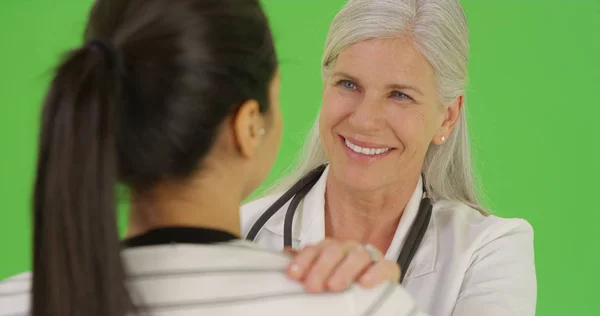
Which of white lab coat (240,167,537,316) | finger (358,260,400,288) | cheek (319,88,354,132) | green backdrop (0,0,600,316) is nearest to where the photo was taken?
finger (358,260,400,288)

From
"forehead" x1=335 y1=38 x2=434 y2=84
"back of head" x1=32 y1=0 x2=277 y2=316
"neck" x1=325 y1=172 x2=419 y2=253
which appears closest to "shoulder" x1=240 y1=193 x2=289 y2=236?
"neck" x1=325 y1=172 x2=419 y2=253

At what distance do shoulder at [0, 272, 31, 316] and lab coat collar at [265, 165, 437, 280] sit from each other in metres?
0.82

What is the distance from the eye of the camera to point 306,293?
85 cm

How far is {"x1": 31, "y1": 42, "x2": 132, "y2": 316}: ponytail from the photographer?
0.79 meters

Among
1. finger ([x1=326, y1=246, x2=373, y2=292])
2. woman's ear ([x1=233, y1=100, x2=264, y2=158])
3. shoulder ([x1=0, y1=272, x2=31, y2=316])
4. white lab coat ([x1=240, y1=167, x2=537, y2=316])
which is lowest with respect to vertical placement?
white lab coat ([x1=240, y1=167, x2=537, y2=316])

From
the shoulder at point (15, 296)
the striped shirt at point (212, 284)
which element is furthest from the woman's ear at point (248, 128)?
the shoulder at point (15, 296)

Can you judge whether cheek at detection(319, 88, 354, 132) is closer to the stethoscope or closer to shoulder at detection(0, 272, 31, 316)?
the stethoscope

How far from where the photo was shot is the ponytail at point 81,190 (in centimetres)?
79

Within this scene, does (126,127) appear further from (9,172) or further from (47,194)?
(9,172)

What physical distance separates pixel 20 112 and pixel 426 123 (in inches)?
90.8

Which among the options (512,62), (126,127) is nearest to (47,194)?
(126,127)

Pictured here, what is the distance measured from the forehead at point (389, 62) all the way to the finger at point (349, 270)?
2.26 ft

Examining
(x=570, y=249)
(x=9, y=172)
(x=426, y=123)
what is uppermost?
(x=426, y=123)

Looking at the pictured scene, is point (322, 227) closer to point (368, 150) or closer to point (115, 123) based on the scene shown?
point (368, 150)
